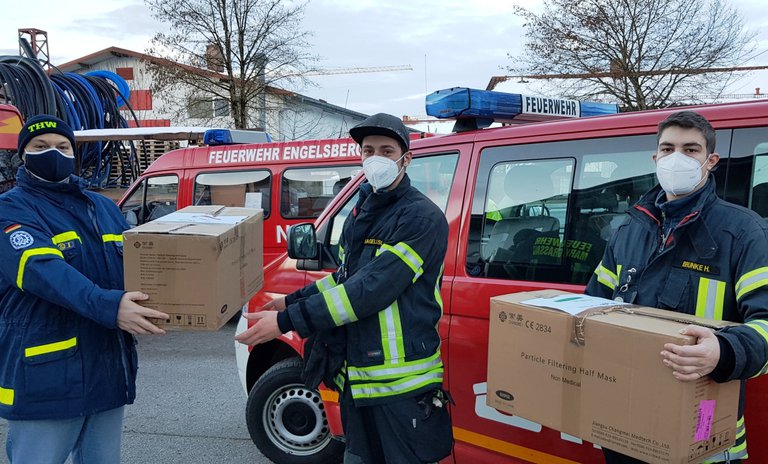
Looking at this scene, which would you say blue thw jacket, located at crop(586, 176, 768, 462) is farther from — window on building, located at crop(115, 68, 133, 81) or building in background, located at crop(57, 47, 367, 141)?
window on building, located at crop(115, 68, 133, 81)

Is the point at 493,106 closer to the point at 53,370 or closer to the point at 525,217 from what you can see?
the point at 525,217

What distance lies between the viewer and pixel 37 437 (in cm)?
216

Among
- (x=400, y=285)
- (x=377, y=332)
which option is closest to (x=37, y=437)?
(x=377, y=332)

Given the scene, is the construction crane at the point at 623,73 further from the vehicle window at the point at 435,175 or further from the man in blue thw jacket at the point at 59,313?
the man in blue thw jacket at the point at 59,313

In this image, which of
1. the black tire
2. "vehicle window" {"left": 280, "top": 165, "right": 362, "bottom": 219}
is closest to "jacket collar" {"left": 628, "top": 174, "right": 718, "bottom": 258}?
the black tire

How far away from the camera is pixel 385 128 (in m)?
2.22

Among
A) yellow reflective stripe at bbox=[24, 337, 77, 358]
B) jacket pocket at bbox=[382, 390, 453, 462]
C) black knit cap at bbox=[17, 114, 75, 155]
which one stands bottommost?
jacket pocket at bbox=[382, 390, 453, 462]

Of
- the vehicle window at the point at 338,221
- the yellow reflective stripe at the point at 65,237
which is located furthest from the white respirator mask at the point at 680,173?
the yellow reflective stripe at the point at 65,237

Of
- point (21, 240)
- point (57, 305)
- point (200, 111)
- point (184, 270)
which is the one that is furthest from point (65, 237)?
point (200, 111)

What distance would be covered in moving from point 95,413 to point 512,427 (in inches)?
64.0

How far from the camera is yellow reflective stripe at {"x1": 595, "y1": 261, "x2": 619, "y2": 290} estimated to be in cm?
204

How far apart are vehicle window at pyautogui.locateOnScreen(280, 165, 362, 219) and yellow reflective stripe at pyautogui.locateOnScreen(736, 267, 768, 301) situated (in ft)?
18.8

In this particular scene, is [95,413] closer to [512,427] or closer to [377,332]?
[377,332]

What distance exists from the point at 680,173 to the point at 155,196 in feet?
24.6
